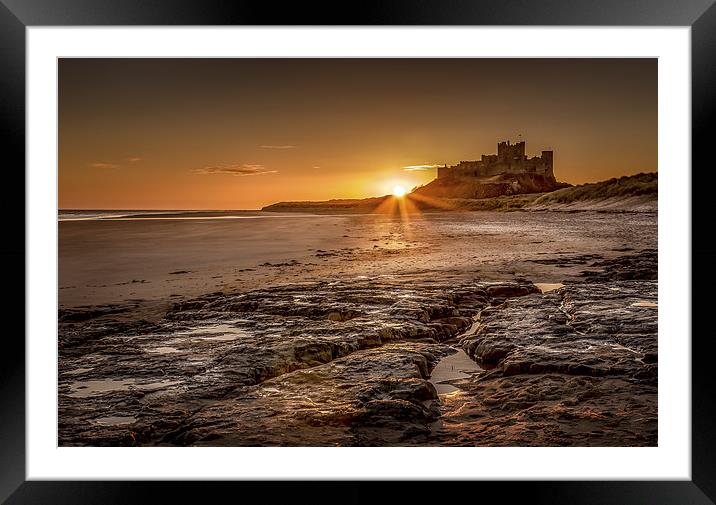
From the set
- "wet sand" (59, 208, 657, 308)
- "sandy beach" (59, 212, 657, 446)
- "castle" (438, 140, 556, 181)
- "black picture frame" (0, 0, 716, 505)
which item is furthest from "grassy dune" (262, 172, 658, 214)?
"black picture frame" (0, 0, 716, 505)

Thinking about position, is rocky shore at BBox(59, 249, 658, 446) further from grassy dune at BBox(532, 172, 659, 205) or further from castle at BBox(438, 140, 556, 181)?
castle at BBox(438, 140, 556, 181)

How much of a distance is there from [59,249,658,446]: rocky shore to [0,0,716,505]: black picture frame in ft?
3.66

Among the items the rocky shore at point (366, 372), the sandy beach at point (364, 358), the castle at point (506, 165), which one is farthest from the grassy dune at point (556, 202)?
the rocky shore at point (366, 372)

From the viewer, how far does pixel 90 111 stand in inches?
888

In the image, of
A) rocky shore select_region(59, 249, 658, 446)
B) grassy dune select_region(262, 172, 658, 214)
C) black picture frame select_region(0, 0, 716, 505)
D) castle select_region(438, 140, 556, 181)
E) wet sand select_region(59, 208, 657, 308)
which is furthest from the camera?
castle select_region(438, 140, 556, 181)

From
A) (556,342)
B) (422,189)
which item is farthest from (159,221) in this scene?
(556,342)

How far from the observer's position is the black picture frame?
1935 mm

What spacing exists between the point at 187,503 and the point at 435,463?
0.85 m
